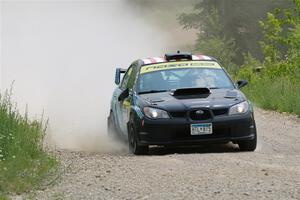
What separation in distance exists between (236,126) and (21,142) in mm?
3070

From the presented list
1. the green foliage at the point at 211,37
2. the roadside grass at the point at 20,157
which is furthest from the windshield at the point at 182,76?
the green foliage at the point at 211,37

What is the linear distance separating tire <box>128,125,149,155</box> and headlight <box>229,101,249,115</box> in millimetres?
1311

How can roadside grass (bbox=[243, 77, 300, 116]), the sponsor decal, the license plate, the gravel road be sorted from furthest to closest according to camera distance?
roadside grass (bbox=[243, 77, 300, 116]) → the sponsor decal → the license plate → the gravel road

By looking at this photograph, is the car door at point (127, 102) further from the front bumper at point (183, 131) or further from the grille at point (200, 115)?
the grille at point (200, 115)

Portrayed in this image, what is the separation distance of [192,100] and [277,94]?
10.2 metres

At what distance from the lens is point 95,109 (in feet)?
75.7

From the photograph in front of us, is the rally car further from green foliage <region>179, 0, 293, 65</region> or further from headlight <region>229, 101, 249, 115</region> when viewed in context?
green foliage <region>179, 0, 293, 65</region>

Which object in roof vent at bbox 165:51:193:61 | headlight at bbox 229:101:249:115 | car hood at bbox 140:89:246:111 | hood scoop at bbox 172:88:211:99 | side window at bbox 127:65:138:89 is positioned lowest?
headlight at bbox 229:101:249:115

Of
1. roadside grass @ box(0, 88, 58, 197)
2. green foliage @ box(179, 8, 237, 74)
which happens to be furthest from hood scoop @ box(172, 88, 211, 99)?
green foliage @ box(179, 8, 237, 74)

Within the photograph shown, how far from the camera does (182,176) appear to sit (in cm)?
984

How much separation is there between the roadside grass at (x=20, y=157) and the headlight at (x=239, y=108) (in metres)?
2.70

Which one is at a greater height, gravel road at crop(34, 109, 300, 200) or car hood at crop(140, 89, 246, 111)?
car hood at crop(140, 89, 246, 111)

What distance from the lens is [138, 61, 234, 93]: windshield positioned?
1371cm

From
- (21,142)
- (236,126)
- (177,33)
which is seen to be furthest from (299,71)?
(177,33)
